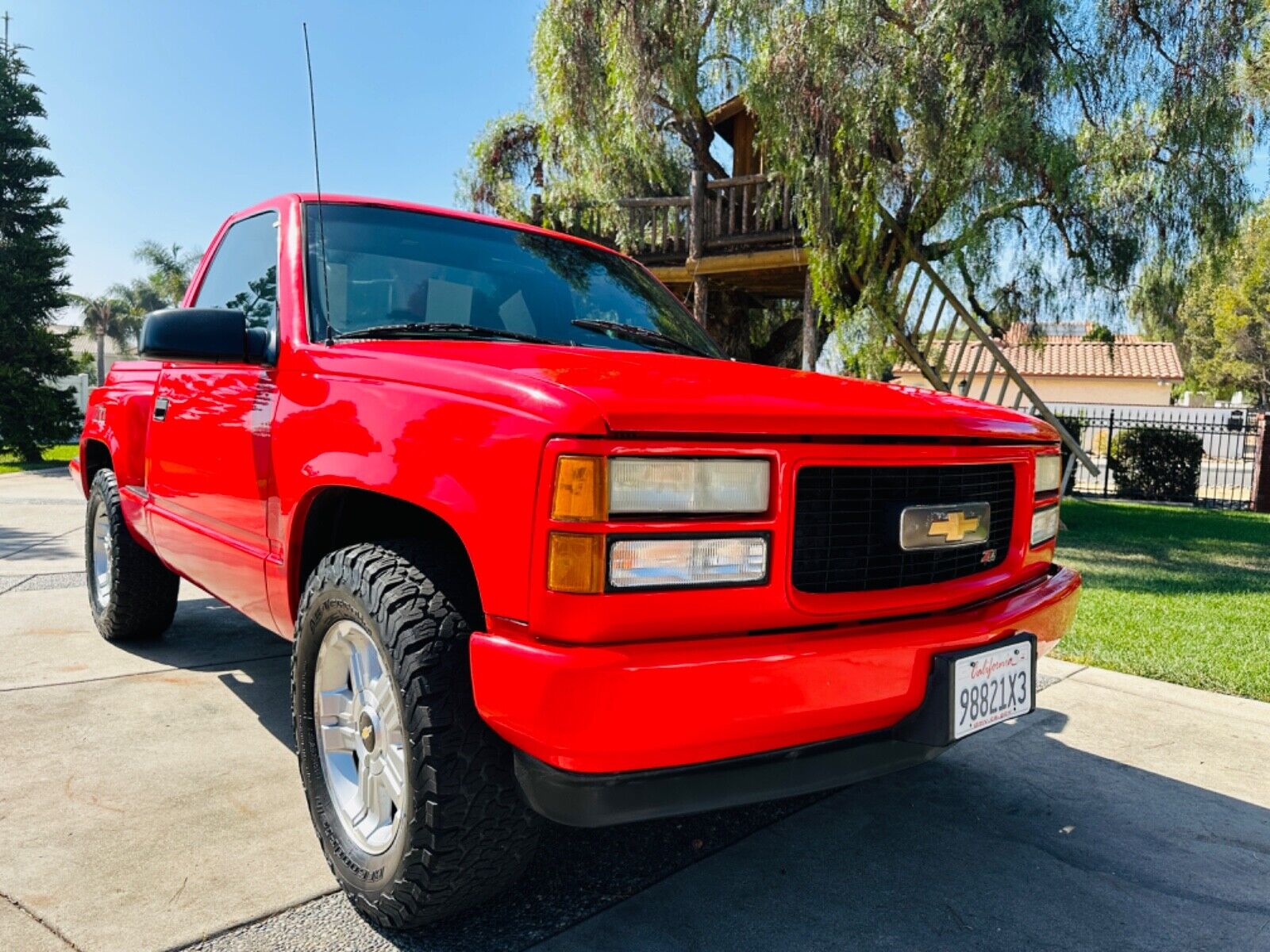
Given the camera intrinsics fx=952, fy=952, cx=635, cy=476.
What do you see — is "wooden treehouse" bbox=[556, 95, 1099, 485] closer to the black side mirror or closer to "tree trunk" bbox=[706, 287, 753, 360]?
"tree trunk" bbox=[706, 287, 753, 360]

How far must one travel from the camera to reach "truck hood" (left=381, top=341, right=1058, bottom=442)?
1836mm

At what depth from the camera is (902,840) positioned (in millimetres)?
2727

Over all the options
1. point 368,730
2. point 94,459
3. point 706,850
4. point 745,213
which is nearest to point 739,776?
point 706,850

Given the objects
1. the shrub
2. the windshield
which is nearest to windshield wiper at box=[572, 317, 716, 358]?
the windshield

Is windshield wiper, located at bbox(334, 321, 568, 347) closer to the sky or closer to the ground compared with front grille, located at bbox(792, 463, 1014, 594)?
closer to the sky

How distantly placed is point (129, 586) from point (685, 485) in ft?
10.9

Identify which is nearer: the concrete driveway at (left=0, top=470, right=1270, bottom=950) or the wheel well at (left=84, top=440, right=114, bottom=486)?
the concrete driveway at (left=0, top=470, right=1270, bottom=950)

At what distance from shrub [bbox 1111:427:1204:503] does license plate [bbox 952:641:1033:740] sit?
597 inches

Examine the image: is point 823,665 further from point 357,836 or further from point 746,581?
point 357,836

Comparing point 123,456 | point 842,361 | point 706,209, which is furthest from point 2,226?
point 123,456

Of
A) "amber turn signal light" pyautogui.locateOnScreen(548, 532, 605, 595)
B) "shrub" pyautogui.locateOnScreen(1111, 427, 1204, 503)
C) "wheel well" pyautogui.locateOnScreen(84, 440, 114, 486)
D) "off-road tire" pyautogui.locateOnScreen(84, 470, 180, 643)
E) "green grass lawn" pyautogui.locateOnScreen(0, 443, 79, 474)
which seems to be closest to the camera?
"amber turn signal light" pyautogui.locateOnScreen(548, 532, 605, 595)

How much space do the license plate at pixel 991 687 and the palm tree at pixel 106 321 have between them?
6204cm

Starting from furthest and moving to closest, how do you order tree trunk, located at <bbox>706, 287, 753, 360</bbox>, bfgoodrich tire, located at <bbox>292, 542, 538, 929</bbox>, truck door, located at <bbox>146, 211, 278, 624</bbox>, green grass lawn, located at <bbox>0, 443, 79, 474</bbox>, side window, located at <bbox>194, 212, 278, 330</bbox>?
1. green grass lawn, located at <bbox>0, 443, 79, 474</bbox>
2. tree trunk, located at <bbox>706, 287, 753, 360</bbox>
3. side window, located at <bbox>194, 212, 278, 330</bbox>
4. truck door, located at <bbox>146, 211, 278, 624</bbox>
5. bfgoodrich tire, located at <bbox>292, 542, 538, 929</bbox>

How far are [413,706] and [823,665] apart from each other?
2.75 ft
